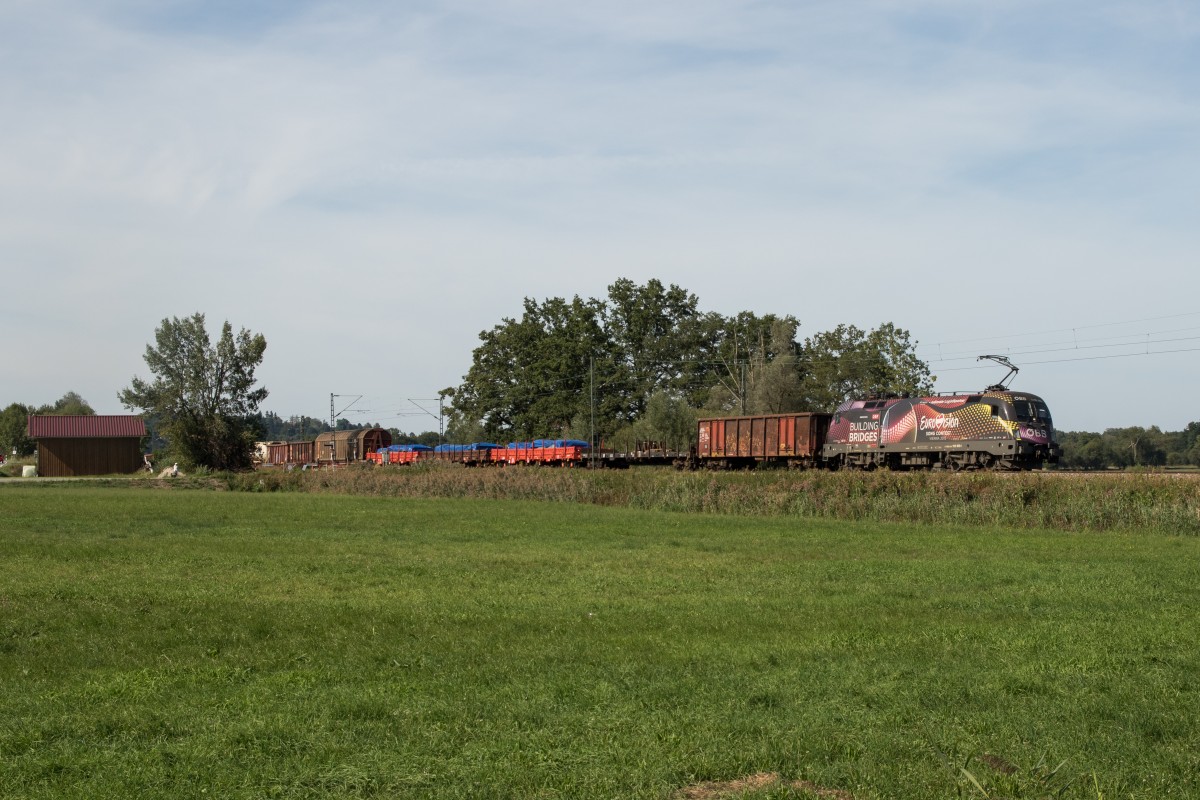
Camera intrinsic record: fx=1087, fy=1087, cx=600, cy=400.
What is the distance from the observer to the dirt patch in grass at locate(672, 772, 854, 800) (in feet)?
24.0

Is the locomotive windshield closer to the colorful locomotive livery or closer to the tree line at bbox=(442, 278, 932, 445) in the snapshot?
the colorful locomotive livery

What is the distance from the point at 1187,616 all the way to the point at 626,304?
101m

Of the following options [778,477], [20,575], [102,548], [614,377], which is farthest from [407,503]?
[614,377]

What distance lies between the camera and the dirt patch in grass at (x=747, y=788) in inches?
288

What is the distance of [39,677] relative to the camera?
1109 cm

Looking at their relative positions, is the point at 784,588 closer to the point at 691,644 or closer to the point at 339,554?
the point at 691,644

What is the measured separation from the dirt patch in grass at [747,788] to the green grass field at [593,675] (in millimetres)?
63

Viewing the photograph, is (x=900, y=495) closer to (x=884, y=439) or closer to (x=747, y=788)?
(x=884, y=439)

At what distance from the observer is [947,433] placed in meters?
51.1

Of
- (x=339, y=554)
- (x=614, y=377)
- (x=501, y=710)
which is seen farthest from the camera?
(x=614, y=377)

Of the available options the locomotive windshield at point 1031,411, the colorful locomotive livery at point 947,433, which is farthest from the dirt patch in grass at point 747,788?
the locomotive windshield at point 1031,411

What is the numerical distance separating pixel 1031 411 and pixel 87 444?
81195mm

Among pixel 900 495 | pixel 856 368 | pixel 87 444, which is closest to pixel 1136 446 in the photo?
pixel 856 368

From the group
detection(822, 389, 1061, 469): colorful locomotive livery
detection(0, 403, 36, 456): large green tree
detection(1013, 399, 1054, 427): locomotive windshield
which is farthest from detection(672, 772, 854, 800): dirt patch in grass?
detection(0, 403, 36, 456): large green tree
